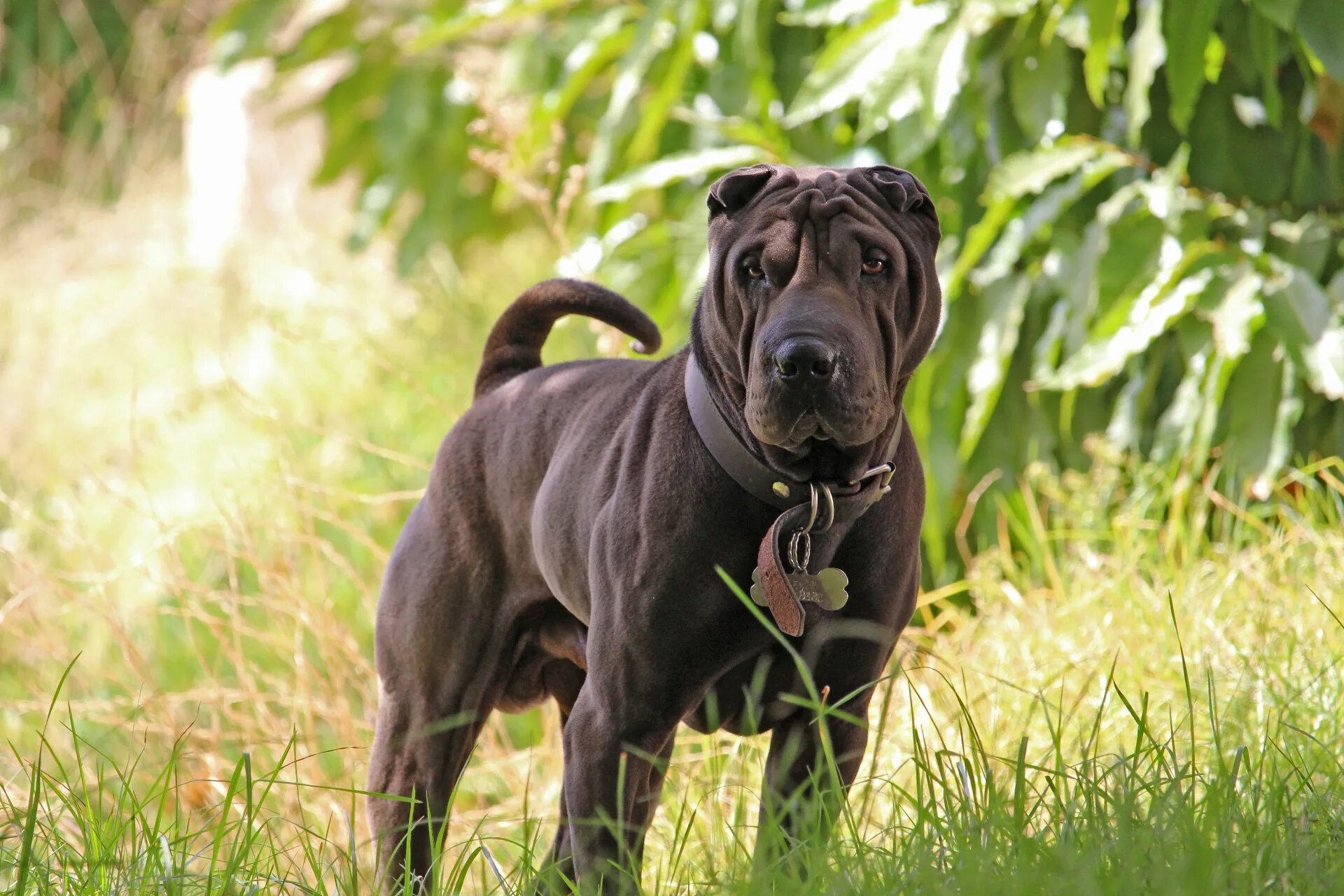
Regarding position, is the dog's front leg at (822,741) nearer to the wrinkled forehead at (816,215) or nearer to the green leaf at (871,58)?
the wrinkled forehead at (816,215)

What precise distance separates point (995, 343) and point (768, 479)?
2180 mm

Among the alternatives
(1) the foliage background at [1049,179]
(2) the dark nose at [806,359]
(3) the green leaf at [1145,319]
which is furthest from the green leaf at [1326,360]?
(2) the dark nose at [806,359]

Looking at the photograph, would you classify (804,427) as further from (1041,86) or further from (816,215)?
(1041,86)

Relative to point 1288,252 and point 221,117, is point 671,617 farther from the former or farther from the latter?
point 221,117

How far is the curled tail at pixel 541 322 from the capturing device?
262 centimetres

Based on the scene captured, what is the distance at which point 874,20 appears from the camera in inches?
148

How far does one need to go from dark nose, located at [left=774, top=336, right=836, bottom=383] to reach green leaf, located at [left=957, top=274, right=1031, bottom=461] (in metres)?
2.28

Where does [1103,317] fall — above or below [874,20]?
below

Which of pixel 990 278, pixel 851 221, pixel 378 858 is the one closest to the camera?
pixel 851 221

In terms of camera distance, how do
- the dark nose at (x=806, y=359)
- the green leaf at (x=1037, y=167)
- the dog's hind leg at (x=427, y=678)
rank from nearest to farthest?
the dark nose at (x=806, y=359), the dog's hind leg at (x=427, y=678), the green leaf at (x=1037, y=167)

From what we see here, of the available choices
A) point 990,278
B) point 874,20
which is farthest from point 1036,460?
point 874,20

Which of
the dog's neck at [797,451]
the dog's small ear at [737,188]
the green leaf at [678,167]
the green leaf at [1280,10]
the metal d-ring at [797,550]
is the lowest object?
the metal d-ring at [797,550]

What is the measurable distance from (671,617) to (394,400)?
15.7 ft

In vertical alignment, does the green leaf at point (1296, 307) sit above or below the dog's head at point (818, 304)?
below
